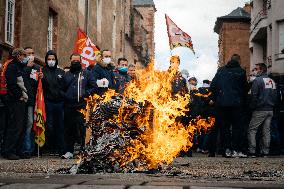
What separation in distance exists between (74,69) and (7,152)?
2.54 meters

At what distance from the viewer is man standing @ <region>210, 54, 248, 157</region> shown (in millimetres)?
10672

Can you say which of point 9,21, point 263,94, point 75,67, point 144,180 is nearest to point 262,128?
point 263,94

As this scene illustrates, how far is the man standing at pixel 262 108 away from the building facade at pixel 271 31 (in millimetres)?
16592

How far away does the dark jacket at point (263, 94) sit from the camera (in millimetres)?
11430

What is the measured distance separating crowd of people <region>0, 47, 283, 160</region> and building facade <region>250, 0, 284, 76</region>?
16828 mm

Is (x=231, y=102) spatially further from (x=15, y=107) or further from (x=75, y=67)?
(x=15, y=107)

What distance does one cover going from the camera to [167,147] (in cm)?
660

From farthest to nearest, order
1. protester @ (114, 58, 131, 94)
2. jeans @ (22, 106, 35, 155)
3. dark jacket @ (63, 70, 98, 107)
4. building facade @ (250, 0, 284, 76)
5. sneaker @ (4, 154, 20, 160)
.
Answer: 1. building facade @ (250, 0, 284, 76)
2. dark jacket @ (63, 70, 98, 107)
3. jeans @ (22, 106, 35, 155)
4. protester @ (114, 58, 131, 94)
5. sneaker @ (4, 154, 20, 160)

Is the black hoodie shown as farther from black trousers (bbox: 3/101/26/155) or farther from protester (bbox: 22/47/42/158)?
black trousers (bbox: 3/101/26/155)

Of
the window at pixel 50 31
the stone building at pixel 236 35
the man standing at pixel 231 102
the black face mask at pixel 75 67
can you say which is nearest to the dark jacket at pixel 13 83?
the black face mask at pixel 75 67

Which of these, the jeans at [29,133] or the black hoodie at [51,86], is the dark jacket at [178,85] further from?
the jeans at [29,133]

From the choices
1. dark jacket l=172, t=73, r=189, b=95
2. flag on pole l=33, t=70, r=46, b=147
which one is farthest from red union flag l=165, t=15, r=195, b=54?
flag on pole l=33, t=70, r=46, b=147

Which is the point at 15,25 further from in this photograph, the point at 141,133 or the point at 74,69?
the point at 141,133

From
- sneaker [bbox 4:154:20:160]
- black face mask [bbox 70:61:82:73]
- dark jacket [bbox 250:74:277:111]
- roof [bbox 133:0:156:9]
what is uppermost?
roof [bbox 133:0:156:9]
